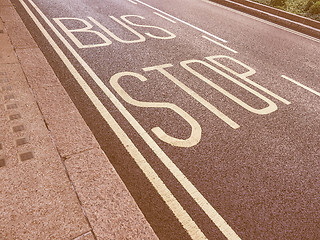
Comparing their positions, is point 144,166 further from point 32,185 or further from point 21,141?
point 21,141

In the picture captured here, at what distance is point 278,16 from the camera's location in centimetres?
1048

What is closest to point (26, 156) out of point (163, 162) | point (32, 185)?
point (32, 185)

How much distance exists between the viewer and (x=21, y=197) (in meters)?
2.34

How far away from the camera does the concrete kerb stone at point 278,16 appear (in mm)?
9398

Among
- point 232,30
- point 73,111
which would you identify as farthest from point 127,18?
point 73,111

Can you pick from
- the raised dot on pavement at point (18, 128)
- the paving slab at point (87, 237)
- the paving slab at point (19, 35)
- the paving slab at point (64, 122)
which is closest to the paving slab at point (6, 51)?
the paving slab at point (19, 35)

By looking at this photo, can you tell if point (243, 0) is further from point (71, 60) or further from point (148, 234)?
point (148, 234)

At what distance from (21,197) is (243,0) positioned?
12.5 metres

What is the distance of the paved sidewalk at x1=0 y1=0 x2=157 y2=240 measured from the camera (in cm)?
217

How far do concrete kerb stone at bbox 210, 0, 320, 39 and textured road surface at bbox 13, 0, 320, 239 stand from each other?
2.06m

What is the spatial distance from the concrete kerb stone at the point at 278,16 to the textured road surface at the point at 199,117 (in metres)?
2.06

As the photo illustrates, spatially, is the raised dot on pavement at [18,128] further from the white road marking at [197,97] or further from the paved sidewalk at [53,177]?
the white road marking at [197,97]

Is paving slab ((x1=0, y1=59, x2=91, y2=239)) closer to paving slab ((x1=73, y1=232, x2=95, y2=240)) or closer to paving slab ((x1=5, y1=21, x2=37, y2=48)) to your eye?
paving slab ((x1=73, y1=232, x2=95, y2=240))

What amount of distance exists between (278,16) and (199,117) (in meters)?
8.91
